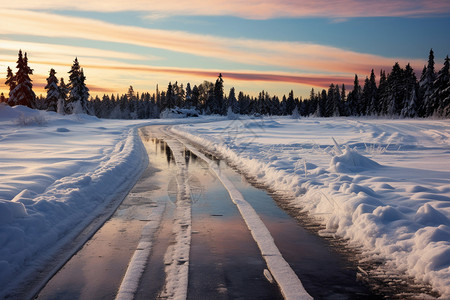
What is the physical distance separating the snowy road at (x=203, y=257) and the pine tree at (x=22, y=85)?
6105cm

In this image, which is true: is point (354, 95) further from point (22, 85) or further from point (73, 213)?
point (73, 213)

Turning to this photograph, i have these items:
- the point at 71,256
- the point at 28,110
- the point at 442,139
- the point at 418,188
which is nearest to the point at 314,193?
the point at 418,188

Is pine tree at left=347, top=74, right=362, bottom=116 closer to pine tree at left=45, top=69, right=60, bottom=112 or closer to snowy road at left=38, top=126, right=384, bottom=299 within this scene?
pine tree at left=45, top=69, right=60, bottom=112

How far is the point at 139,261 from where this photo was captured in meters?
4.50

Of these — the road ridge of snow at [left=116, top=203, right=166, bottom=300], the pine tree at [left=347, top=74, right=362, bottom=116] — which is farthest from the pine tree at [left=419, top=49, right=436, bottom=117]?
the road ridge of snow at [left=116, top=203, right=166, bottom=300]

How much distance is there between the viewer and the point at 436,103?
5434 centimetres

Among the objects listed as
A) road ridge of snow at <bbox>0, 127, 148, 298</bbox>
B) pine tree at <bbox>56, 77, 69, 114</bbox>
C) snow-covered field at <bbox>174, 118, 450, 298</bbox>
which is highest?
pine tree at <bbox>56, 77, 69, 114</bbox>

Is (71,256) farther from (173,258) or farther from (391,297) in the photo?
(391,297)

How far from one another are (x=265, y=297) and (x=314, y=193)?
14.9 feet

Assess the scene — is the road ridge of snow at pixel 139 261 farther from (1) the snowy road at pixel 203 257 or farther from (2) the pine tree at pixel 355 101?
(2) the pine tree at pixel 355 101

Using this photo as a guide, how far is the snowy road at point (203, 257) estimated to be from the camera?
375 centimetres

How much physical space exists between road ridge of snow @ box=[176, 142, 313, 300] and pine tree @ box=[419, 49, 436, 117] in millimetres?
58826

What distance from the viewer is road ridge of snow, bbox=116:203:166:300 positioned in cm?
368

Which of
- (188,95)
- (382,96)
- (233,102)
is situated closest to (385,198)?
(382,96)
